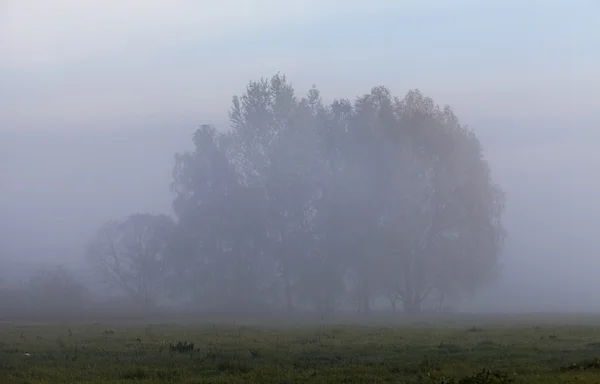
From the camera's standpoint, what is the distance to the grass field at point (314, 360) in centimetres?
1878

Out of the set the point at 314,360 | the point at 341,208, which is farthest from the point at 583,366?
the point at 341,208

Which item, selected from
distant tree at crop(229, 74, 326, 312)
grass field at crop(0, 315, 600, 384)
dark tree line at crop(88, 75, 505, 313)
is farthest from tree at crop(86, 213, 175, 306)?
grass field at crop(0, 315, 600, 384)

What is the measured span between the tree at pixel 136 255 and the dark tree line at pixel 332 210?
2.67m

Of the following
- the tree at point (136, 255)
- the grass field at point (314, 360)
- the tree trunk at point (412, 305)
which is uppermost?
the tree at point (136, 255)

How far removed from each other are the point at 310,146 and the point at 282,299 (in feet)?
48.8

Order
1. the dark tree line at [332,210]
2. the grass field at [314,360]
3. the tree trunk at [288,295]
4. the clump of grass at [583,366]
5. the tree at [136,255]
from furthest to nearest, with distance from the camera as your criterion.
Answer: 1. the tree at [136,255]
2. the tree trunk at [288,295]
3. the dark tree line at [332,210]
4. the clump of grass at [583,366]
5. the grass field at [314,360]

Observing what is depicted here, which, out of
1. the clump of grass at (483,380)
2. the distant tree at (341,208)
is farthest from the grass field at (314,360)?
the distant tree at (341,208)

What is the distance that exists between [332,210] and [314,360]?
43.4 meters

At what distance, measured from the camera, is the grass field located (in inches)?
739

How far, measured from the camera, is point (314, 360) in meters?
23.5

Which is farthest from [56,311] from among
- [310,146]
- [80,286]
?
[310,146]

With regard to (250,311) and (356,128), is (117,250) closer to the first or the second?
(250,311)

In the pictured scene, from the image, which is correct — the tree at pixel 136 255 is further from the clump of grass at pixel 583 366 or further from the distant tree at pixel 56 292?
the clump of grass at pixel 583 366

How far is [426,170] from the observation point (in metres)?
66.5
